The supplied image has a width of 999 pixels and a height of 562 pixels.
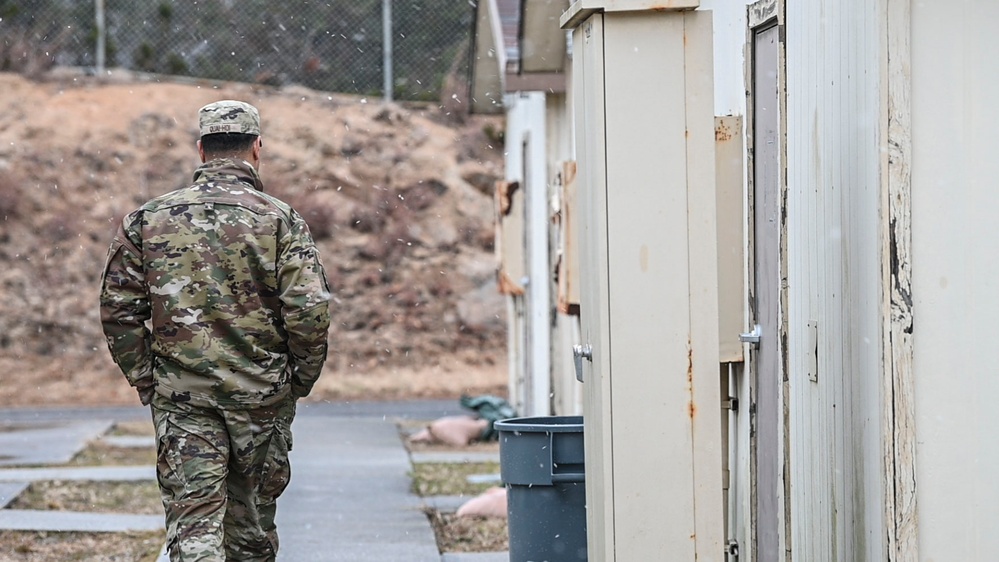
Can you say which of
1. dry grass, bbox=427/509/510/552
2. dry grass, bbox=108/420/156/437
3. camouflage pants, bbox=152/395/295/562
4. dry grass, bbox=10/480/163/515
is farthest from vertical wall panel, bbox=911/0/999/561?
dry grass, bbox=108/420/156/437

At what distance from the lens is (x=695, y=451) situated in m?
4.43

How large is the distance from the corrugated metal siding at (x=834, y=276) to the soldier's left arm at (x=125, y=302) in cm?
250

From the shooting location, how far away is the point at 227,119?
17.8ft

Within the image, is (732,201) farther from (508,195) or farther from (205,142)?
(508,195)

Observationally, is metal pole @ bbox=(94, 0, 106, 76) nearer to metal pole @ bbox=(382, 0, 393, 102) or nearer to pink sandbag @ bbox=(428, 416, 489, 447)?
metal pole @ bbox=(382, 0, 393, 102)

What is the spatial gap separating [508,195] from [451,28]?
11.2 metres

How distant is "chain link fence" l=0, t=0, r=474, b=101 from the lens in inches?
915

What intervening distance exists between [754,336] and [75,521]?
500cm

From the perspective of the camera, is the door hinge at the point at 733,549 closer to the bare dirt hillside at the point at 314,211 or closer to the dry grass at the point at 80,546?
the dry grass at the point at 80,546

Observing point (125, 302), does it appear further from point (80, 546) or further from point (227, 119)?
point (80, 546)

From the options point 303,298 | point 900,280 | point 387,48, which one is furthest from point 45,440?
point 387,48

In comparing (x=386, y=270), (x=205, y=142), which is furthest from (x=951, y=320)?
(x=386, y=270)

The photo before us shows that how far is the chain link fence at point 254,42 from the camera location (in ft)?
76.2

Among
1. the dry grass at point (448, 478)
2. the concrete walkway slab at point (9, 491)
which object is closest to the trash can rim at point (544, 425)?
the dry grass at point (448, 478)
